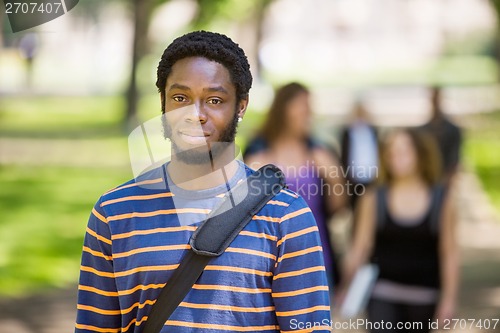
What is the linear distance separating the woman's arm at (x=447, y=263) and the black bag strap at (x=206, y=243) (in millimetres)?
2655

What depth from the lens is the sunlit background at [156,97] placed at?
9.20 meters

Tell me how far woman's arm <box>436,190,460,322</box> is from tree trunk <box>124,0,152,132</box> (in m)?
15.2

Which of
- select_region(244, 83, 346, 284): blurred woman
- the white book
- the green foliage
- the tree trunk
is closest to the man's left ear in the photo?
the white book

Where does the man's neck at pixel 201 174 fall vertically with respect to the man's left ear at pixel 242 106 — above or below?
below

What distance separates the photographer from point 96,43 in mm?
47062

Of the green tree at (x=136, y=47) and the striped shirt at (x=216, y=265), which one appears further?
the green tree at (x=136, y=47)

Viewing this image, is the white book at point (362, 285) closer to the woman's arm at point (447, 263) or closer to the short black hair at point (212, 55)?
the woman's arm at point (447, 263)

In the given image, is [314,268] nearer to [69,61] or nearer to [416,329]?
[416,329]

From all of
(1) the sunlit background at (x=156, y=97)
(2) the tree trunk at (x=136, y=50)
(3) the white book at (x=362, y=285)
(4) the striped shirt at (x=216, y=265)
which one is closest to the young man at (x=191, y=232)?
(4) the striped shirt at (x=216, y=265)

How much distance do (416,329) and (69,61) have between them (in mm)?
51537

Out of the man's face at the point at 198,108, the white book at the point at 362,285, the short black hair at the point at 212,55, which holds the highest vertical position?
the short black hair at the point at 212,55

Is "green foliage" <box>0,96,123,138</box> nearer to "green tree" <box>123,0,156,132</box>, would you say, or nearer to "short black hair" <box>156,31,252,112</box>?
"green tree" <box>123,0,156,132</box>

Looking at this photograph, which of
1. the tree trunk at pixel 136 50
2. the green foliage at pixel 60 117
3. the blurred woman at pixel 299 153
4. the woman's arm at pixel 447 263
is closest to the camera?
the woman's arm at pixel 447 263

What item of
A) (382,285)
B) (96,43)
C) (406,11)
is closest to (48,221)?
(382,285)
